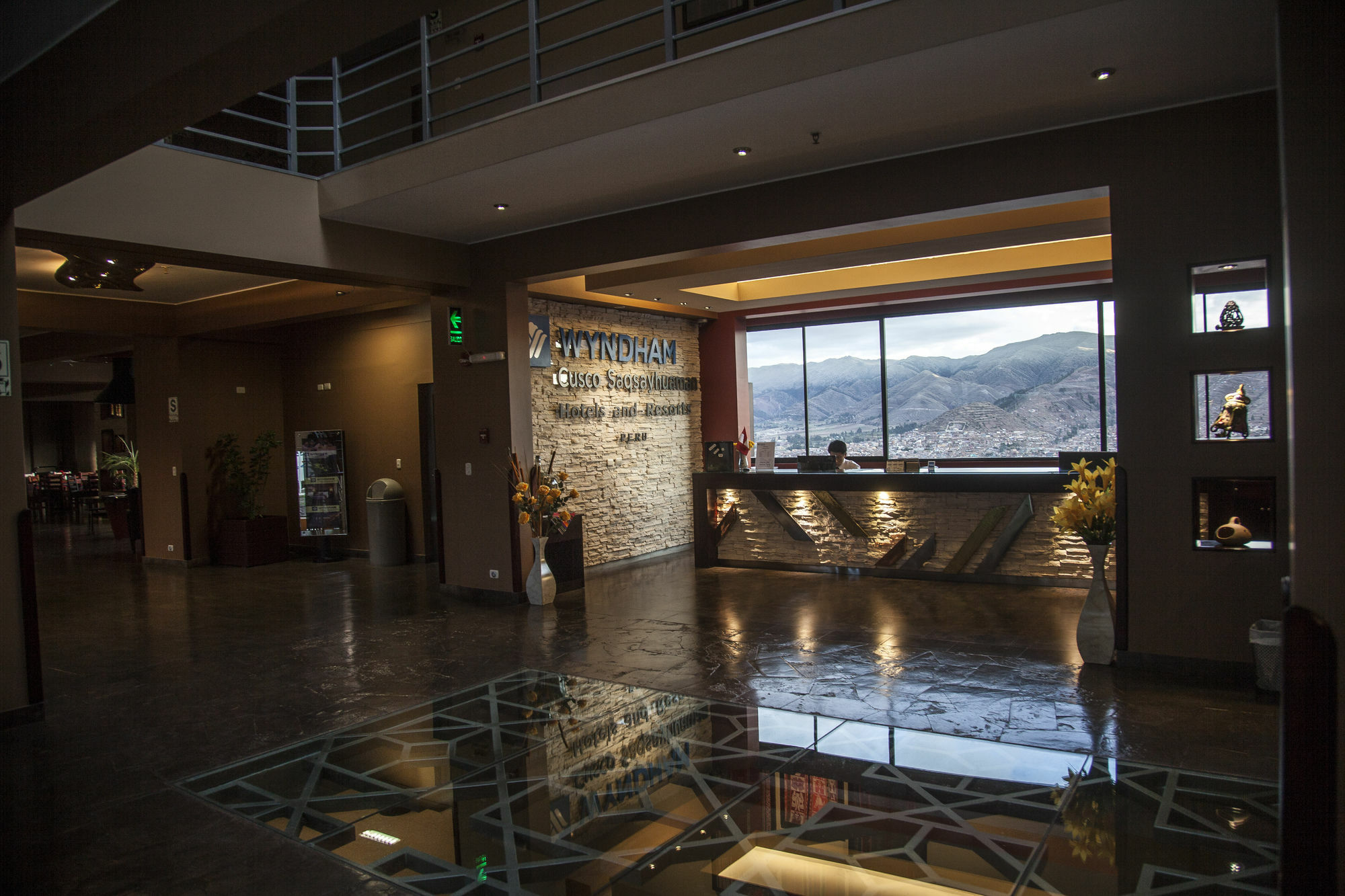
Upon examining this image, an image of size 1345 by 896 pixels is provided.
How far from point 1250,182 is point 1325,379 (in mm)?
3643

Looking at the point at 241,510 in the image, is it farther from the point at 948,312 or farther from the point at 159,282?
the point at 948,312

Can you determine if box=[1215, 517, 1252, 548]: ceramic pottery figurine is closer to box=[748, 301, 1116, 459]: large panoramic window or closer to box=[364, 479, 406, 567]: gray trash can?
box=[748, 301, 1116, 459]: large panoramic window

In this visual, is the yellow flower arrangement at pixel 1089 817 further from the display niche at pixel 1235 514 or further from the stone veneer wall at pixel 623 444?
the stone veneer wall at pixel 623 444

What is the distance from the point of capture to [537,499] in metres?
8.17

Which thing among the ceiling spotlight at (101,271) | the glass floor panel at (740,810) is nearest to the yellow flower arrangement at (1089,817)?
the glass floor panel at (740,810)

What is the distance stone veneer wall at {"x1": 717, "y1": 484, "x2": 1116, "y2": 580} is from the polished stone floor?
33cm

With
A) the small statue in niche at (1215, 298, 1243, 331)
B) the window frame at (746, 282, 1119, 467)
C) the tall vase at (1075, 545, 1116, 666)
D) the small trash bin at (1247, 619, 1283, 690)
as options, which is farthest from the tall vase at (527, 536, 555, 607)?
the small statue in niche at (1215, 298, 1243, 331)

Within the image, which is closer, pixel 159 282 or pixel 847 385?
pixel 159 282

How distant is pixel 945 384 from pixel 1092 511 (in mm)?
6408

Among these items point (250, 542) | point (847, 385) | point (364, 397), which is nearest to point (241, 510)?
point (250, 542)

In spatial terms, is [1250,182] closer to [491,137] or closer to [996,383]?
[491,137]

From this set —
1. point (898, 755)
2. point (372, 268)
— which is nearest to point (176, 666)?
point (372, 268)

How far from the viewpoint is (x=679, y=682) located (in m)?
5.43

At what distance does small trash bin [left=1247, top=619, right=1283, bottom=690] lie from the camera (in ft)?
15.5
